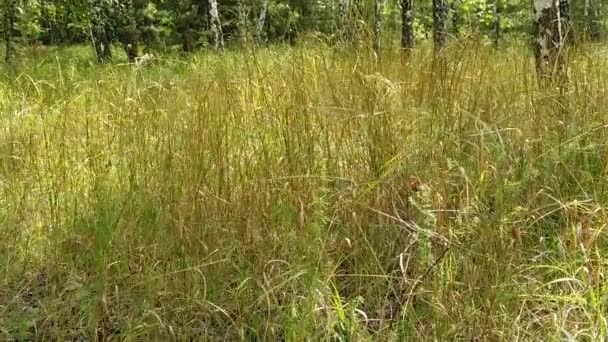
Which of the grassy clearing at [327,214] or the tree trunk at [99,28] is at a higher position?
the tree trunk at [99,28]

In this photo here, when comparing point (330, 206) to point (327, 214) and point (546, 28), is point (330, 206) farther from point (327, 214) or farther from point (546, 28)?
point (546, 28)

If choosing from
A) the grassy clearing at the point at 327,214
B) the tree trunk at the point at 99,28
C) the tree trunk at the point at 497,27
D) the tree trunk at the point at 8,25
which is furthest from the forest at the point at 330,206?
the tree trunk at the point at 8,25

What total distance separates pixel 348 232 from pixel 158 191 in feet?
2.33

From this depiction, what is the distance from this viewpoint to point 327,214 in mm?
1883

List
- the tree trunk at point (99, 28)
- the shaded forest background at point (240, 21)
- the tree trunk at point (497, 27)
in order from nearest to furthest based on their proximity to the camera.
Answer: the shaded forest background at point (240, 21)
the tree trunk at point (497, 27)
the tree trunk at point (99, 28)

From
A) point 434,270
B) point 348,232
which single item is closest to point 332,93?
point 348,232

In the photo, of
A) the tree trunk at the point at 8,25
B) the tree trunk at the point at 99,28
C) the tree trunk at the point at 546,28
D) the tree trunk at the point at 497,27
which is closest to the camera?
the tree trunk at the point at 546,28

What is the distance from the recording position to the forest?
1.55 meters

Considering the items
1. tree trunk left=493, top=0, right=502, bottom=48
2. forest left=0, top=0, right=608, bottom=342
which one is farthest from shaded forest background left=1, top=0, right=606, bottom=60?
forest left=0, top=0, right=608, bottom=342

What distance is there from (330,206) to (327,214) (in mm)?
37

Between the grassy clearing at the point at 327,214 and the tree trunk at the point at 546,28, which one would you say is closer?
the grassy clearing at the point at 327,214

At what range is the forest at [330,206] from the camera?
1554 mm

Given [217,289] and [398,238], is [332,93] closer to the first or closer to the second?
[398,238]

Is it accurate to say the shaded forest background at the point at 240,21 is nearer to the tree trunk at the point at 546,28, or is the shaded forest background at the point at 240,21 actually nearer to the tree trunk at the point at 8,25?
the tree trunk at the point at 8,25
